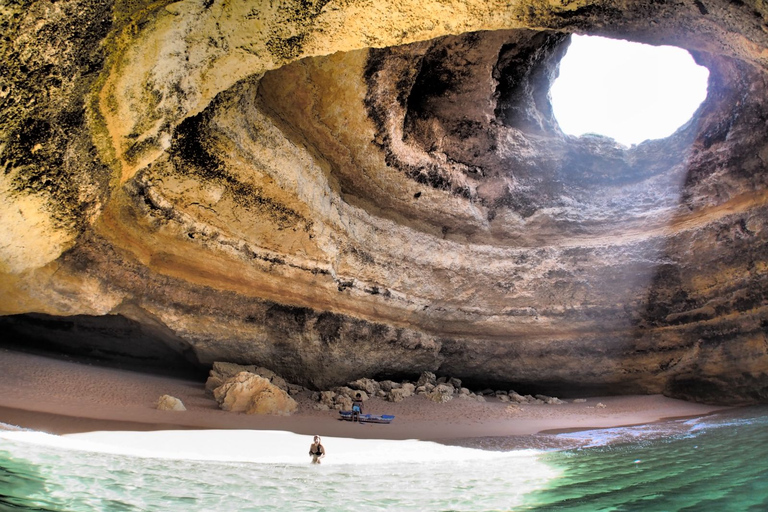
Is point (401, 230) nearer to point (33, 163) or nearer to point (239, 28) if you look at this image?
point (239, 28)

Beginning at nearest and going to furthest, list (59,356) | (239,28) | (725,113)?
(239,28), (725,113), (59,356)

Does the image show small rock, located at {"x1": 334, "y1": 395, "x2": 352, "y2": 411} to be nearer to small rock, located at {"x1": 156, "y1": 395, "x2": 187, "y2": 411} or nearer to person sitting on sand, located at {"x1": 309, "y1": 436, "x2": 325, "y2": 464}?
small rock, located at {"x1": 156, "y1": 395, "x2": 187, "y2": 411}

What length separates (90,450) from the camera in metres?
4.63

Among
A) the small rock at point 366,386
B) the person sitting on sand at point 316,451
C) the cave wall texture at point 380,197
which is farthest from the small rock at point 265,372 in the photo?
the person sitting on sand at point 316,451

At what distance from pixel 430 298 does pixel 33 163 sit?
630 cm

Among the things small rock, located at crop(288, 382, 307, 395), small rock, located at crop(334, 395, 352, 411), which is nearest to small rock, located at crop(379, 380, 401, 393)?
small rock, located at crop(334, 395, 352, 411)

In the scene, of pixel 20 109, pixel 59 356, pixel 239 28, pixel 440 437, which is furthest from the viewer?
pixel 59 356

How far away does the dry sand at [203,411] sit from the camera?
591 centimetres

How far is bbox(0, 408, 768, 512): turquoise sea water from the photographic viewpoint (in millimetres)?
3391

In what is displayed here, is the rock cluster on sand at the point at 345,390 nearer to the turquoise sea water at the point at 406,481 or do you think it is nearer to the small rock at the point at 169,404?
the small rock at the point at 169,404

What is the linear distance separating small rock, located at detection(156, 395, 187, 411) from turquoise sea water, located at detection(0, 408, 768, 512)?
211 centimetres

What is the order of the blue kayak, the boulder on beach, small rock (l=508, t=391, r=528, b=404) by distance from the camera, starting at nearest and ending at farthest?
the boulder on beach
the blue kayak
small rock (l=508, t=391, r=528, b=404)

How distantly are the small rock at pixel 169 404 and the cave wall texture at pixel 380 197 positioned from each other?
4.13 ft

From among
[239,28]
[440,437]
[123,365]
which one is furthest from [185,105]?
[123,365]
